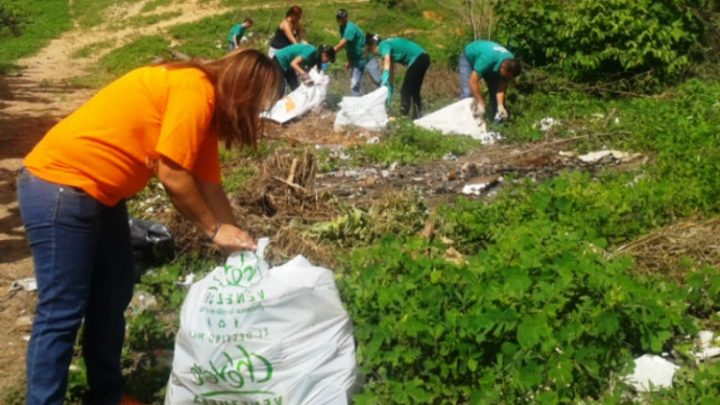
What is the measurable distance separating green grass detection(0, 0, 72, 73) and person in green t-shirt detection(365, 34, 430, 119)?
887cm

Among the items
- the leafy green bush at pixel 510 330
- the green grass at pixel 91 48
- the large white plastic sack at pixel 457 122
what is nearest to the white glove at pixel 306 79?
the large white plastic sack at pixel 457 122

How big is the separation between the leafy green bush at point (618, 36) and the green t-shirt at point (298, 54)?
2765 millimetres

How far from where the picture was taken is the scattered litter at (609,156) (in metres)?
7.59

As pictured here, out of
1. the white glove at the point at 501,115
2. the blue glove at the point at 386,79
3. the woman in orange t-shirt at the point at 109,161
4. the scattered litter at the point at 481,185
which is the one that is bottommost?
the white glove at the point at 501,115

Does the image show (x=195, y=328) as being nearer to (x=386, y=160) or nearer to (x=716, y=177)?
(x=716, y=177)

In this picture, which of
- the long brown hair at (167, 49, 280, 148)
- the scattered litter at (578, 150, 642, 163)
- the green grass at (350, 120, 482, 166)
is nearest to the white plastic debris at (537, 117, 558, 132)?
the green grass at (350, 120, 482, 166)

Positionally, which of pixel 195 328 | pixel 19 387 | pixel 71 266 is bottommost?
pixel 19 387

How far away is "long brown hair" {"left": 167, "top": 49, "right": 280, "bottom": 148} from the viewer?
3340 millimetres

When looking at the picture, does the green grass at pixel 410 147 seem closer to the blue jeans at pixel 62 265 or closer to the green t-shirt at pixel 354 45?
the green t-shirt at pixel 354 45

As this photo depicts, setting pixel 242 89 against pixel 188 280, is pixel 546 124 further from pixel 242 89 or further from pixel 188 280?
pixel 242 89

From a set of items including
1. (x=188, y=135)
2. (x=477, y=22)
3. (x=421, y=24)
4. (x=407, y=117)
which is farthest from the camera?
(x=421, y=24)

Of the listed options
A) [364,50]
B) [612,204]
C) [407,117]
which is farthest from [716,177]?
[364,50]

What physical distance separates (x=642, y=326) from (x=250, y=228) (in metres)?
2.68

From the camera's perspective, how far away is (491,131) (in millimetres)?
9531
